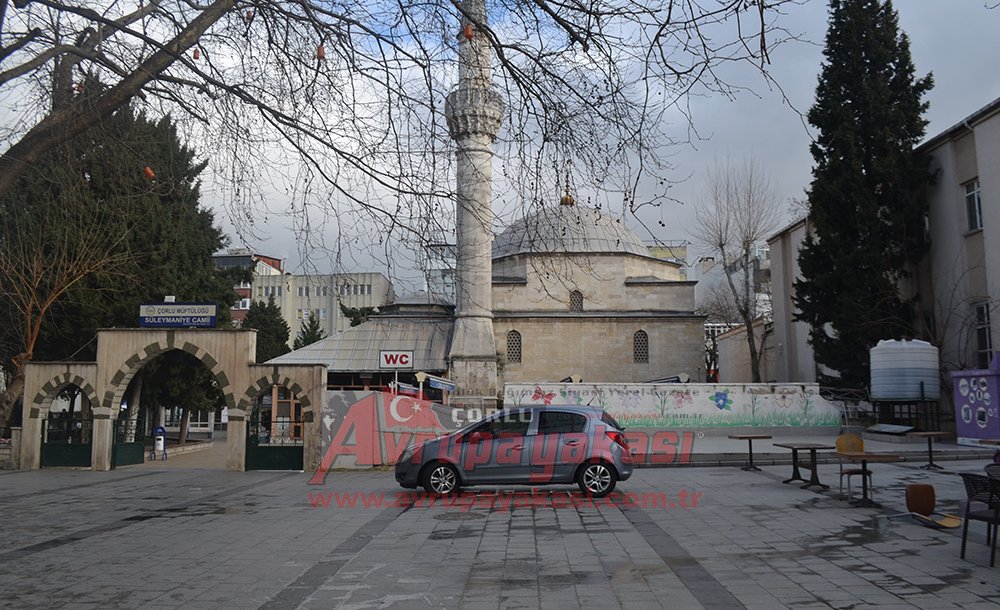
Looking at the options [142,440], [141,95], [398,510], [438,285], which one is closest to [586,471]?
[398,510]

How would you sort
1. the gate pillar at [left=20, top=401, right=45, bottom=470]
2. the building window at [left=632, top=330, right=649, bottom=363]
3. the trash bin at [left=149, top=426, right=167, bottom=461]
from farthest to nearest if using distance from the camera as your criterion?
the building window at [left=632, top=330, right=649, bottom=363] → the trash bin at [left=149, top=426, right=167, bottom=461] → the gate pillar at [left=20, top=401, right=45, bottom=470]

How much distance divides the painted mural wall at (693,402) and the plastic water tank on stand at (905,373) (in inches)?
154

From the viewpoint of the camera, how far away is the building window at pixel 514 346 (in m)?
44.4

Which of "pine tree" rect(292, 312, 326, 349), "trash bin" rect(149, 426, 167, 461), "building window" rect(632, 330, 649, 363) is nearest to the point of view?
"trash bin" rect(149, 426, 167, 461)

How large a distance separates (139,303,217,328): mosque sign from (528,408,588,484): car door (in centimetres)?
1176

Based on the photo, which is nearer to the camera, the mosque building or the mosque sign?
the mosque sign

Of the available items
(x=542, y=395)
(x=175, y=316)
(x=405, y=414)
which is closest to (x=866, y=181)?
(x=542, y=395)

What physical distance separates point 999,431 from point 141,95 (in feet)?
67.1

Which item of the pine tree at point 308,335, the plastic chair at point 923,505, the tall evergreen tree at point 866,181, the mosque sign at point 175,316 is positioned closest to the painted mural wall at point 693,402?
the tall evergreen tree at point 866,181

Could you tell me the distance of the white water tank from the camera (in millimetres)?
24938

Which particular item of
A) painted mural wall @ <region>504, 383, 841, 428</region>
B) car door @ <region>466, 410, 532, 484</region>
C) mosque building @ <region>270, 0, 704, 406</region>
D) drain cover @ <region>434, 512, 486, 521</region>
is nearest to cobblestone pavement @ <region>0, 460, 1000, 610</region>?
drain cover @ <region>434, 512, 486, 521</region>

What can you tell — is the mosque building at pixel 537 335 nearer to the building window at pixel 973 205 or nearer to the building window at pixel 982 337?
the building window at pixel 973 205

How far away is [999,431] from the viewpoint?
1892cm

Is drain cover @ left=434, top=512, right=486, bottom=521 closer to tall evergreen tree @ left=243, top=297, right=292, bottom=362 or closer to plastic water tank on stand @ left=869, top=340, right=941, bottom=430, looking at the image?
plastic water tank on stand @ left=869, top=340, right=941, bottom=430
